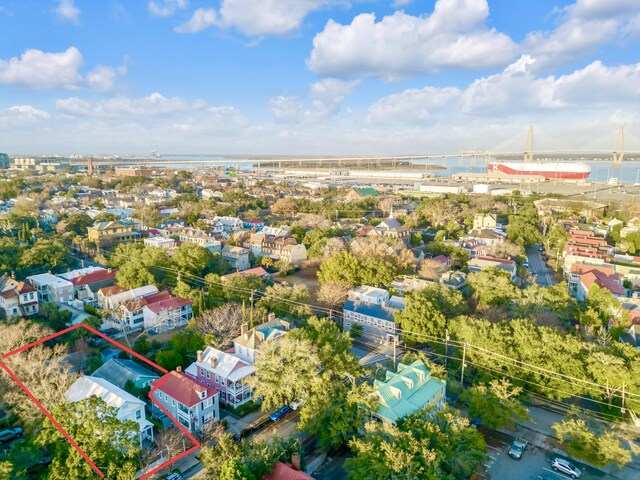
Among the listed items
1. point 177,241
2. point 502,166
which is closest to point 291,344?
point 177,241

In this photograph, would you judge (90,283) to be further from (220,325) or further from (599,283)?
(599,283)

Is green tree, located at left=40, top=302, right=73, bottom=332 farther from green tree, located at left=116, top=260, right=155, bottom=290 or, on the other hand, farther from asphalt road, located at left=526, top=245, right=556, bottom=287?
asphalt road, located at left=526, top=245, right=556, bottom=287

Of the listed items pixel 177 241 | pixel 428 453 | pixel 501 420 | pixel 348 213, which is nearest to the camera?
pixel 428 453

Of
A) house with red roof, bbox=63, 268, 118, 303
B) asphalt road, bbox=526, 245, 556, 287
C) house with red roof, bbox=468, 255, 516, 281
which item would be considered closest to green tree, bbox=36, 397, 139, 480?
Answer: house with red roof, bbox=63, 268, 118, 303

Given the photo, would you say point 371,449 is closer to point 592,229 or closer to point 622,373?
point 622,373

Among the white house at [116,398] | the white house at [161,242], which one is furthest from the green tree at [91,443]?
the white house at [161,242]
